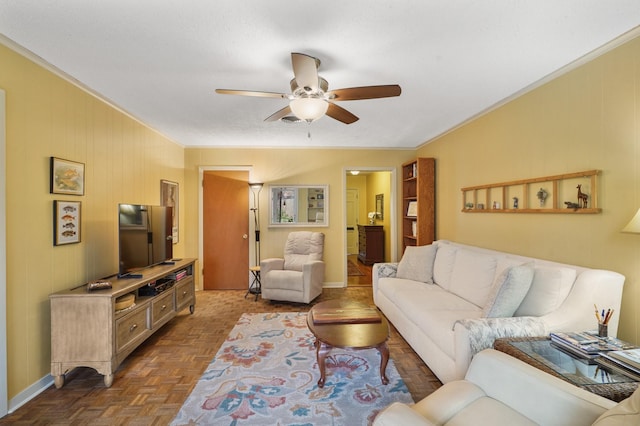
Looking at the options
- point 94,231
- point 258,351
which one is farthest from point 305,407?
point 94,231

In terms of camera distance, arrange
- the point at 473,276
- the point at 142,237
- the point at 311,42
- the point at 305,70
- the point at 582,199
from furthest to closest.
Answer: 1. the point at 142,237
2. the point at 473,276
3. the point at 582,199
4. the point at 311,42
5. the point at 305,70

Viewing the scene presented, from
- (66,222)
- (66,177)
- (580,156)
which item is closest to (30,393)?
(66,222)

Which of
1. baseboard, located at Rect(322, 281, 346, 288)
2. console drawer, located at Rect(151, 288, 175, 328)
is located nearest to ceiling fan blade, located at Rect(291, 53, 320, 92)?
console drawer, located at Rect(151, 288, 175, 328)

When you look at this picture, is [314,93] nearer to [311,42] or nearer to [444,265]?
[311,42]

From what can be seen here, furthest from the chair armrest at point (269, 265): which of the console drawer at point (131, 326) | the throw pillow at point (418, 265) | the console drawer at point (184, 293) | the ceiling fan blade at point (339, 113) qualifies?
the ceiling fan blade at point (339, 113)

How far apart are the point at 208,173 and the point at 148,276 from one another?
254 cm

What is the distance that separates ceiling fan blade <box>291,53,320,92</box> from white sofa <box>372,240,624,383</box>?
1920 mm

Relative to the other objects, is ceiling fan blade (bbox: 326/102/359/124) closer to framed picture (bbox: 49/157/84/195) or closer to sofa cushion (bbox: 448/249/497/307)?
sofa cushion (bbox: 448/249/497/307)

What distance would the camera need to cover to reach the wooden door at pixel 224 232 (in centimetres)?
484

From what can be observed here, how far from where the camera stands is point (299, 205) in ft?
16.3

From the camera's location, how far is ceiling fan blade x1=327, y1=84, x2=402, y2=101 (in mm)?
1938

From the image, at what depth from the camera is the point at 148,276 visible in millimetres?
2707

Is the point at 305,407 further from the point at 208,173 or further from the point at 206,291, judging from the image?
the point at 208,173

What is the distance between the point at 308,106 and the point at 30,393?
115 inches
